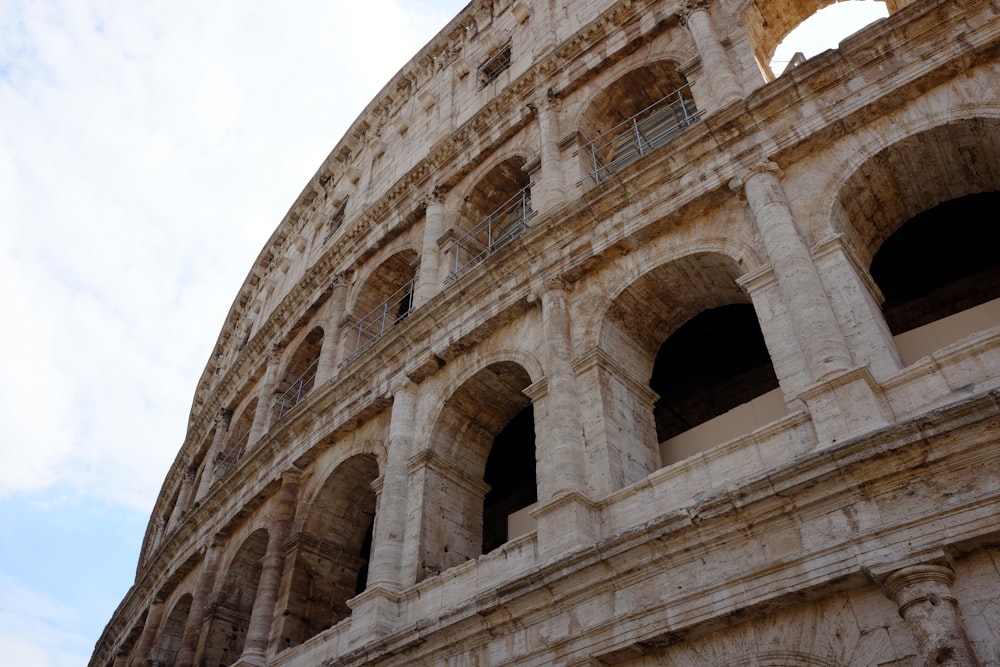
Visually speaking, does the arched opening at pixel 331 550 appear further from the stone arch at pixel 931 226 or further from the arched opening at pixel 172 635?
the stone arch at pixel 931 226

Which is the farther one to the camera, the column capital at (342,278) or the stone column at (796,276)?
the column capital at (342,278)

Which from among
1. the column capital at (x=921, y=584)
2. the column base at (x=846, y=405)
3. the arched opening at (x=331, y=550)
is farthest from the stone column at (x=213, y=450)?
the column capital at (x=921, y=584)

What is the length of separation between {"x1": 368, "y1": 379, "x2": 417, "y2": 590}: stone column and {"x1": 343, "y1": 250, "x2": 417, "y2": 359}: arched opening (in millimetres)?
3644

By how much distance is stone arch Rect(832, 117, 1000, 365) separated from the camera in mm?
7645

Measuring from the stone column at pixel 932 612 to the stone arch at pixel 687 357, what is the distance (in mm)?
2705

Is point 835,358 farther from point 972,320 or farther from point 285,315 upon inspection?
point 285,315

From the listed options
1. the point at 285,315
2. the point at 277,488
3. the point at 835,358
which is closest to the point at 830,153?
the point at 835,358

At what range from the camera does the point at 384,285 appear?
48.9ft

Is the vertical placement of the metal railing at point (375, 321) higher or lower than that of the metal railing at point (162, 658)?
higher

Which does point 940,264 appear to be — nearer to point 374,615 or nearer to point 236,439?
point 374,615

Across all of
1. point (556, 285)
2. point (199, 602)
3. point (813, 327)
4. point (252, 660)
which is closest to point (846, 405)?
point (813, 327)

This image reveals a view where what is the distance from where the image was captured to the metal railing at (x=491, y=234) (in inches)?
495

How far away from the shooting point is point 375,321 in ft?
47.9

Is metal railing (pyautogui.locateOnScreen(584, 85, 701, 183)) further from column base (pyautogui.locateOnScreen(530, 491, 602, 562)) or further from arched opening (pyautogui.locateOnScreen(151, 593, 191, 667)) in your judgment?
arched opening (pyautogui.locateOnScreen(151, 593, 191, 667))
